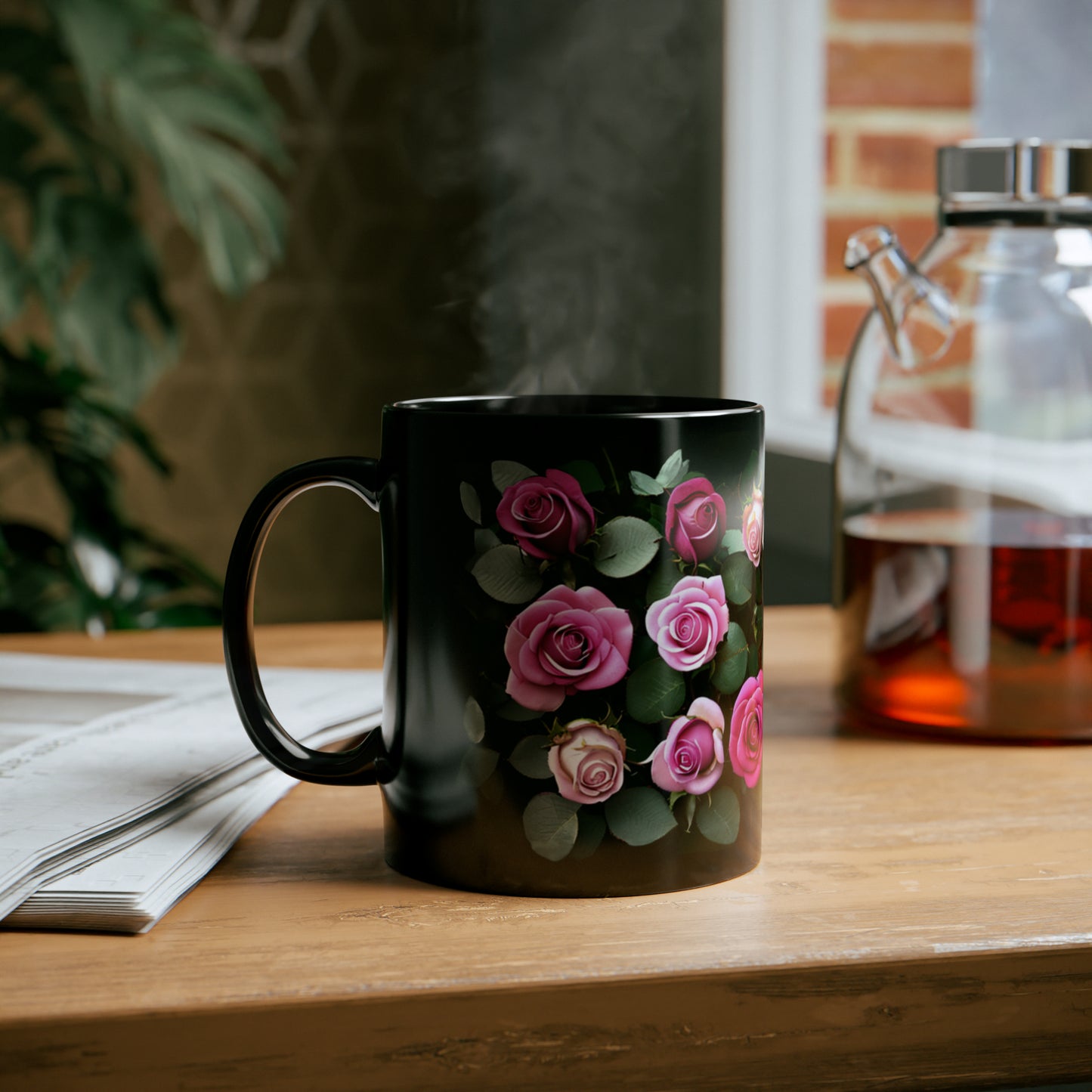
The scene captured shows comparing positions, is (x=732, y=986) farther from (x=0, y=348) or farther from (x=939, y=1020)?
(x=0, y=348)

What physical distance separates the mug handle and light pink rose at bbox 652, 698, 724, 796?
0.10 m

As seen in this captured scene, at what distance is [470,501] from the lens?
0.40m

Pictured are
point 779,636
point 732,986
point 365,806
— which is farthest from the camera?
point 779,636

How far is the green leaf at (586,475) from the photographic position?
40cm

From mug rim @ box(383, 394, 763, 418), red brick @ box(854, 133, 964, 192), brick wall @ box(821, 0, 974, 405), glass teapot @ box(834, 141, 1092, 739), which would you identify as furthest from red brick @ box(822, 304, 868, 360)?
mug rim @ box(383, 394, 763, 418)

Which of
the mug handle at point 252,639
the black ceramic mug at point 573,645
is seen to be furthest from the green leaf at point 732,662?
the mug handle at point 252,639

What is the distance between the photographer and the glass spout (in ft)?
2.05

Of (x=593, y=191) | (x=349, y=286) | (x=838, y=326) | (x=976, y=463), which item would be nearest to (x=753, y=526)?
(x=976, y=463)

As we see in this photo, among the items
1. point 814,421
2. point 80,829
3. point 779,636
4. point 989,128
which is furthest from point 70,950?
point 989,128

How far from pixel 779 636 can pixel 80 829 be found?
1.67 ft

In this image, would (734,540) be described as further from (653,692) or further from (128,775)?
(128,775)

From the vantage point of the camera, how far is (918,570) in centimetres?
59

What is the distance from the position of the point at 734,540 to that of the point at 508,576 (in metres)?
0.07

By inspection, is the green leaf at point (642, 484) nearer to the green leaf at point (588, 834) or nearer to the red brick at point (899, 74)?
the green leaf at point (588, 834)
